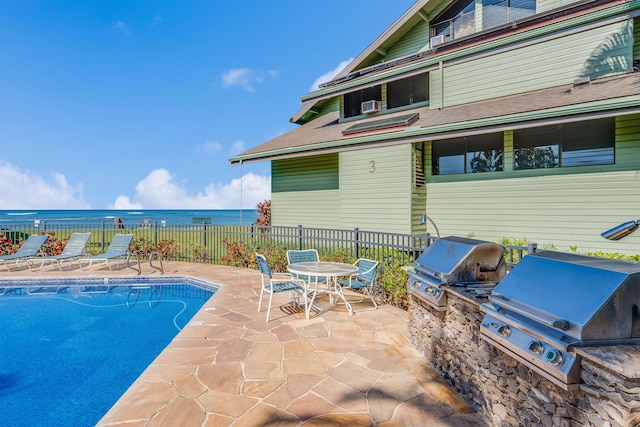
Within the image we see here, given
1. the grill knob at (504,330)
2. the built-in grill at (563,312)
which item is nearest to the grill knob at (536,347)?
the built-in grill at (563,312)

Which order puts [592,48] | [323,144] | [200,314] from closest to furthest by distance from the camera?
[200,314] < [592,48] < [323,144]

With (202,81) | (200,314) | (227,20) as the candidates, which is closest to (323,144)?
(200,314)

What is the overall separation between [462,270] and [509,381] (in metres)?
1.27

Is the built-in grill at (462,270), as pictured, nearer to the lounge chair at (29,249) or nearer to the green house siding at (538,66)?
the green house siding at (538,66)

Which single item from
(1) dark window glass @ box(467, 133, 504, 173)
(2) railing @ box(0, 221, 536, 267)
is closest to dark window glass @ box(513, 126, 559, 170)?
(1) dark window glass @ box(467, 133, 504, 173)

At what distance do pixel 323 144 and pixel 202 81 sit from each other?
1720cm

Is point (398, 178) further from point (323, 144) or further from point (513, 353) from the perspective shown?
point (513, 353)

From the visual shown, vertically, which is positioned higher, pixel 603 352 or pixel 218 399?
pixel 603 352

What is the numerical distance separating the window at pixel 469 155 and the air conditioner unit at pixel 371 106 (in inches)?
110

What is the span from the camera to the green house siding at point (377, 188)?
30.8ft

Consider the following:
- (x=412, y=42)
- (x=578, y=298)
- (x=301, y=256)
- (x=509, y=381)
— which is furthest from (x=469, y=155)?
(x=578, y=298)

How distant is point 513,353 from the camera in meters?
2.21

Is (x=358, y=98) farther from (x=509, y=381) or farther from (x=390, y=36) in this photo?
(x=509, y=381)

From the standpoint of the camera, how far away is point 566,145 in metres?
7.72
